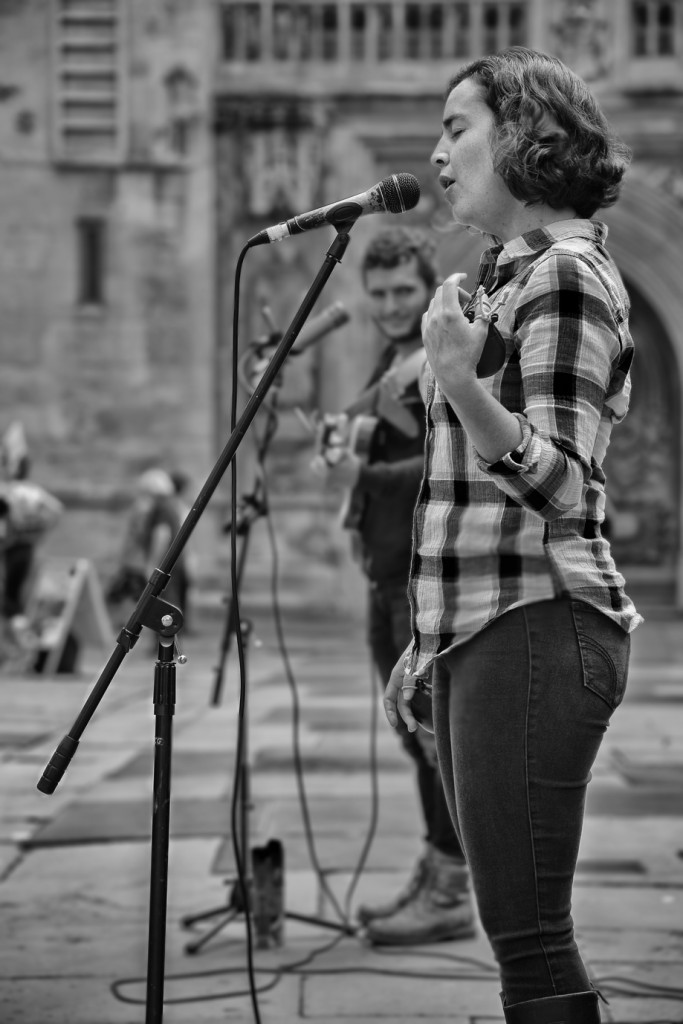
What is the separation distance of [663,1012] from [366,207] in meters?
1.86

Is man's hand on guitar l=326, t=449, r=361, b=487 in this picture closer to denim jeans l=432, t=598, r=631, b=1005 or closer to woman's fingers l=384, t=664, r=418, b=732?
woman's fingers l=384, t=664, r=418, b=732

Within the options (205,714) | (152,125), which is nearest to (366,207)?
(205,714)

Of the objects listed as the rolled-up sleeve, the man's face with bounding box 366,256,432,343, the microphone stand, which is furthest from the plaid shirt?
the man's face with bounding box 366,256,432,343

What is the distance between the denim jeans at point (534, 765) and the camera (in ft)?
6.38

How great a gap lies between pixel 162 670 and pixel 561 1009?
2.44 feet

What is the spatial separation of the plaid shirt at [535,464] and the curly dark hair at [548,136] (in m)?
0.06

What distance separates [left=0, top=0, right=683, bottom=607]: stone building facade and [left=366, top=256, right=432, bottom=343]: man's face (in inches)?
411

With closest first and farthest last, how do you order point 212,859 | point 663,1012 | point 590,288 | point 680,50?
point 590,288
point 663,1012
point 212,859
point 680,50

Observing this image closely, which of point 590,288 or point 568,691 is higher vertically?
point 590,288

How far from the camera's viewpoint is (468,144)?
6.74ft

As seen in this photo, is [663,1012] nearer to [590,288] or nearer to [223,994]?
[223,994]

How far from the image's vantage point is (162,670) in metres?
2.23

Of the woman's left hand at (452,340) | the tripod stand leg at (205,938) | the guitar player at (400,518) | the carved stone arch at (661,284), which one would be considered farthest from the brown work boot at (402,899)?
the carved stone arch at (661,284)

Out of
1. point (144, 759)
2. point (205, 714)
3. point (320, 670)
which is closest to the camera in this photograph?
point (144, 759)
